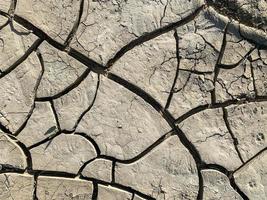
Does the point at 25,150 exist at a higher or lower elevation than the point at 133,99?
lower

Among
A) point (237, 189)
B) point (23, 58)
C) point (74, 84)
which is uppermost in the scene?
point (23, 58)

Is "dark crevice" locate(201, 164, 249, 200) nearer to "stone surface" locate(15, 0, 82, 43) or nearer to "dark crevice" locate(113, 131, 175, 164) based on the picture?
"dark crevice" locate(113, 131, 175, 164)

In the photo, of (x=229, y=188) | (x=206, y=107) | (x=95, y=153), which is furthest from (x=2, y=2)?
(x=229, y=188)

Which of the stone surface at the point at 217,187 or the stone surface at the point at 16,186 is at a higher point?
the stone surface at the point at 16,186

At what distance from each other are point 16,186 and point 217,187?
1.24m

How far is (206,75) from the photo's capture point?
4.20 meters

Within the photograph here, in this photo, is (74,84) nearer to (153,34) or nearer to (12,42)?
(12,42)

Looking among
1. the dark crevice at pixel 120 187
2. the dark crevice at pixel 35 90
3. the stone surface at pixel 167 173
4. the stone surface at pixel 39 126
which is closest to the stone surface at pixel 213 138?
the stone surface at pixel 167 173

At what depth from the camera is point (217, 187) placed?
13.7ft

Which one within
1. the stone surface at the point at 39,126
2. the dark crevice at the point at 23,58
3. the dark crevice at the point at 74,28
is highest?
the dark crevice at the point at 74,28

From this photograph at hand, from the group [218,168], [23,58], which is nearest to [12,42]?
[23,58]

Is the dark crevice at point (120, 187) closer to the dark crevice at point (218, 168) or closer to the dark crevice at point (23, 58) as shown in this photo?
the dark crevice at point (218, 168)

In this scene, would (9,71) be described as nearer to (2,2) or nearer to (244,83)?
(2,2)

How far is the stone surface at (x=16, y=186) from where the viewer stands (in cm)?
413
